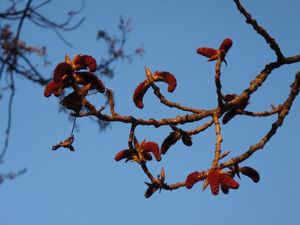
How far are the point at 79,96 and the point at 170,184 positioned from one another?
0.54 m

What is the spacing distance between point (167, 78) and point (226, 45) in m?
0.30

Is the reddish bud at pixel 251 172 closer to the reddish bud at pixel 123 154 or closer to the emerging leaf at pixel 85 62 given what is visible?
the reddish bud at pixel 123 154

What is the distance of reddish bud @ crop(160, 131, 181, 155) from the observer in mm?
1820

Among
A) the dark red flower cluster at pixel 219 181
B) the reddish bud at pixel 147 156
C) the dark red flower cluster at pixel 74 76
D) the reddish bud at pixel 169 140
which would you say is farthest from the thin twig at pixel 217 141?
the dark red flower cluster at pixel 74 76

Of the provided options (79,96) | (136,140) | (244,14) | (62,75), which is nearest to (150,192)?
(136,140)

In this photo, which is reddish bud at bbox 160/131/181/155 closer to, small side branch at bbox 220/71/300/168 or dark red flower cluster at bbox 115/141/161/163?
dark red flower cluster at bbox 115/141/161/163

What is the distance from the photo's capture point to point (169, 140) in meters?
1.83

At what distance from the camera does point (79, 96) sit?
5.32 feet

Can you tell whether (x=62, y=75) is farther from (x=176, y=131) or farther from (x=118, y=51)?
(x=118, y=51)

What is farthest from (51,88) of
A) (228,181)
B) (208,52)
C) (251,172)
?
(251,172)

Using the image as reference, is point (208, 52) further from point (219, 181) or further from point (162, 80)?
point (219, 181)

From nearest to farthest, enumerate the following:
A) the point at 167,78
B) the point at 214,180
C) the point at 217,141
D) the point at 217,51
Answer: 1. the point at 214,180
2. the point at 217,141
3. the point at 217,51
4. the point at 167,78

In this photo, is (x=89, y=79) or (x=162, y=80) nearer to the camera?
(x=89, y=79)

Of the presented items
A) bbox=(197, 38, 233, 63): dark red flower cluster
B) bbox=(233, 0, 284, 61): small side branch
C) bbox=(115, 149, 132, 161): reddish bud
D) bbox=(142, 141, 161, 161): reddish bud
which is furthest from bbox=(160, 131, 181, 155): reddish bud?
bbox=(233, 0, 284, 61): small side branch
